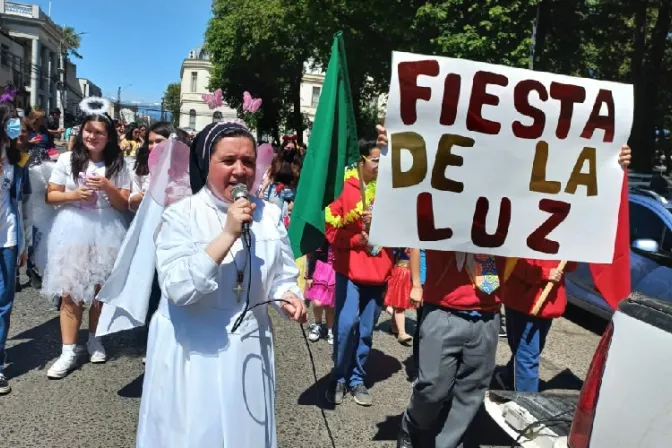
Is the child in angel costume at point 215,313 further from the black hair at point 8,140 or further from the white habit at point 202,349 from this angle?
the black hair at point 8,140

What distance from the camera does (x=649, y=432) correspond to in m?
1.67

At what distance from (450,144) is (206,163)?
4.54 ft

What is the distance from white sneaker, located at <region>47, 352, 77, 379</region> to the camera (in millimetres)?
4484

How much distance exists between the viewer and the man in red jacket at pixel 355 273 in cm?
427

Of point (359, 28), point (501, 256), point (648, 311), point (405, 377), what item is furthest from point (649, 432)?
point (359, 28)

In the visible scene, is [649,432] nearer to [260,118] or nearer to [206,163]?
[206,163]

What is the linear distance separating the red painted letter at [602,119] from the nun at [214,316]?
6.46ft

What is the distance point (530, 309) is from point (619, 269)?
67 cm

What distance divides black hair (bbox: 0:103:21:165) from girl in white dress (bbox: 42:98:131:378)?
0.28m

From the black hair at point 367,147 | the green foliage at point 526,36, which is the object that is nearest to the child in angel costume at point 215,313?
the black hair at point 367,147

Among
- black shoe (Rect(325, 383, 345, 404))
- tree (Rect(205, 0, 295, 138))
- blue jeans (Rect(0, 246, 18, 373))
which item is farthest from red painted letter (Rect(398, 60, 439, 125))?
tree (Rect(205, 0, 295, 138))

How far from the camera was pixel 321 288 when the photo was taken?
225 inches

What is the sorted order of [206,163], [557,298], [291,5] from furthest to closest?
[291,5] < [557,298] < [206,163]

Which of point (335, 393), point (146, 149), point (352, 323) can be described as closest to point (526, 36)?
point (146, 149)
